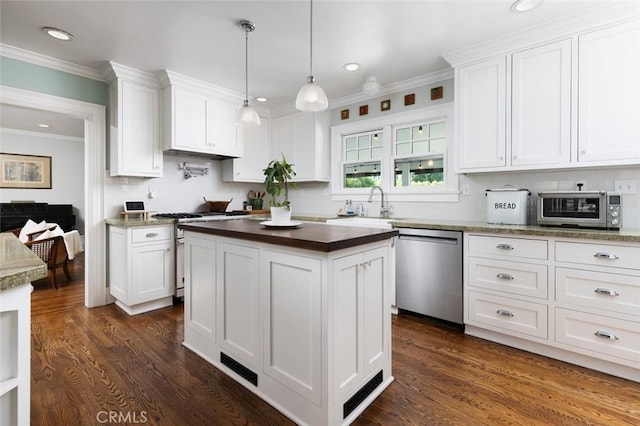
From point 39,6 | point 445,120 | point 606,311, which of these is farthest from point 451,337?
point 39,6

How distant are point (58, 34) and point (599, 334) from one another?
467 centimetres

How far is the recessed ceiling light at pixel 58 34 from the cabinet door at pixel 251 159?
2125 millimetres

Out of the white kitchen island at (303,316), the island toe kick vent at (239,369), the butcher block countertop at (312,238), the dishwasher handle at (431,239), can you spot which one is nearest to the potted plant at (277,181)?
the butcher block countertop at (312,238)

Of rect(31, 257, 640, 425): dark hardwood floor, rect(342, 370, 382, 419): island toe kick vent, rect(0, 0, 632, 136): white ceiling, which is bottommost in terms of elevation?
rect(31, 257, 640, 425): dark hardwood floor

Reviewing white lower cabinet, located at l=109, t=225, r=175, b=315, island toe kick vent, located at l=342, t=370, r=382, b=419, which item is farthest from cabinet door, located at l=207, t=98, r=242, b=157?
island toe kick vent, located at l=342, t=370, r=382, b=419

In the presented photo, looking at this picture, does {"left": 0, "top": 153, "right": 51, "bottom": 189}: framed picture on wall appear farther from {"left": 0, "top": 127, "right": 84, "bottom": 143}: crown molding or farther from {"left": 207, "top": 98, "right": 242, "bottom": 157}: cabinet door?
{"left": 207, "top": 98, "right": 242, "bottom": 157}: cabinet door

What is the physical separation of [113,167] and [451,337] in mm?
3730

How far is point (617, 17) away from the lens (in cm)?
223

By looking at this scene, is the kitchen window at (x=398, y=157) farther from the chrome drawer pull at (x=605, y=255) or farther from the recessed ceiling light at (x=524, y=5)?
the chrome drawer pull at (x=605, y=255)

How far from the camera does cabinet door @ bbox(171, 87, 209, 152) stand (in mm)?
3586

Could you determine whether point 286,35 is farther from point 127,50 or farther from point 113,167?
point 113,167

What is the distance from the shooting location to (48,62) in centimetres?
309

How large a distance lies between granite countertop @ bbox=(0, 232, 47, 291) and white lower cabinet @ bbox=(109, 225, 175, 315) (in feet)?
6.81

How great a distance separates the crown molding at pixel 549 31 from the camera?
2210 millimetres
